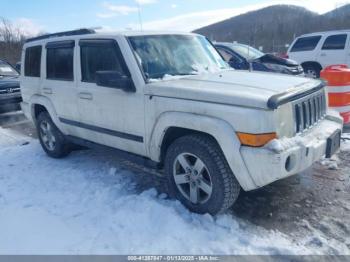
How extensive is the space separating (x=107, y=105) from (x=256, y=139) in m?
1.95

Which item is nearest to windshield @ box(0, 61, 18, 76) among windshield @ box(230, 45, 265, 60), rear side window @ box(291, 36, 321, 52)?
windshield @ box(230, 45, 265, 60)

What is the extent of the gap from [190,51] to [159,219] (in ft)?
6.95

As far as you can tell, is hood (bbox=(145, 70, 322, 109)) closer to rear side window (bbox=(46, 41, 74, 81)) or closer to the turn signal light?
the turn signal light

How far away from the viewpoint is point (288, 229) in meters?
3.16

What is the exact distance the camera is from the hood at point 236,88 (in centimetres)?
292

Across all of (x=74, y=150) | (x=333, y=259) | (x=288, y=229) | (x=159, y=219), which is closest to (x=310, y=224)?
(x=288, y=229)

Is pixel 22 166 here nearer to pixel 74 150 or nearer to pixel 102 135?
pixel 74 150

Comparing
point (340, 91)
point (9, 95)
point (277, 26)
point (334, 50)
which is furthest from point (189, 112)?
point (277, 26)

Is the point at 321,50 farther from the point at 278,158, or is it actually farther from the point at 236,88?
the point at 278,158

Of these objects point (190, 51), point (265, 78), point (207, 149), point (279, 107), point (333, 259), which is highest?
point (190, 51)

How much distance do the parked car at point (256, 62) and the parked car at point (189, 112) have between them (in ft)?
14.0

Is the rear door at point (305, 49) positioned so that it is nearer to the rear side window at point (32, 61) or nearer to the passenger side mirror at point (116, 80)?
the rear side window at point (32, 61)

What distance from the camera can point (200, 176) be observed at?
337cm

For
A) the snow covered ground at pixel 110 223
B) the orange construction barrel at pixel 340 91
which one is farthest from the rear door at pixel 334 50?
the snow covered ground at pixel 110 223
